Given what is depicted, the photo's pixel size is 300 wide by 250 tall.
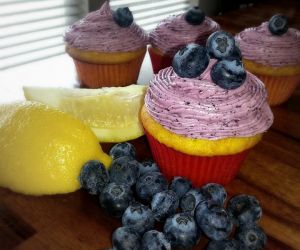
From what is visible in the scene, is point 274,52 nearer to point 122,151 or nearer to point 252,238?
point 122,151

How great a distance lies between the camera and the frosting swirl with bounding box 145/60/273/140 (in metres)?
1.08

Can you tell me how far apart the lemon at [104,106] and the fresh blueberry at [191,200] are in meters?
0.37

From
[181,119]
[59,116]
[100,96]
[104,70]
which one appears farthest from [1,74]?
[181,119]

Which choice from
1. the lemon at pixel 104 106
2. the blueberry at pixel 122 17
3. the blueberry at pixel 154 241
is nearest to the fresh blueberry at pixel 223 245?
the blueberry at pixel 154 241

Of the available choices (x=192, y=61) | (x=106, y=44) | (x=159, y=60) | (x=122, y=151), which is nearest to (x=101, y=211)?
(x=122, y=151)

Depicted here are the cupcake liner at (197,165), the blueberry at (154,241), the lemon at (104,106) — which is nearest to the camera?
the blueberry at (154,241)

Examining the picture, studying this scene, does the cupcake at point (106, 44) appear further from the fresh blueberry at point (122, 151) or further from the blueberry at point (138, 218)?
the blueberry at point (138, 218)

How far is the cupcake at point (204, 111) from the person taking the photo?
41.7 inches

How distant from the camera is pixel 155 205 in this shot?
1042 mm

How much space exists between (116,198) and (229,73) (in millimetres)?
419

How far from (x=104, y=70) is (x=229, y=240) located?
0.95 meters

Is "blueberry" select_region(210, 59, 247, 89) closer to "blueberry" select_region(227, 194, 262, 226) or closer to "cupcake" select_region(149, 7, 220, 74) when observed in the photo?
"blueberry" select_region(227, 194, 262, 226)

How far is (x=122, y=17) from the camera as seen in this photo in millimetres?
1624

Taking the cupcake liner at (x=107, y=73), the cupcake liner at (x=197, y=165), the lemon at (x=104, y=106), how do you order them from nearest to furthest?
the cupcake liner at (x=197, y=165), the lemon at (x=104, y=106), the cupcake liner at (x=107, y=73)
